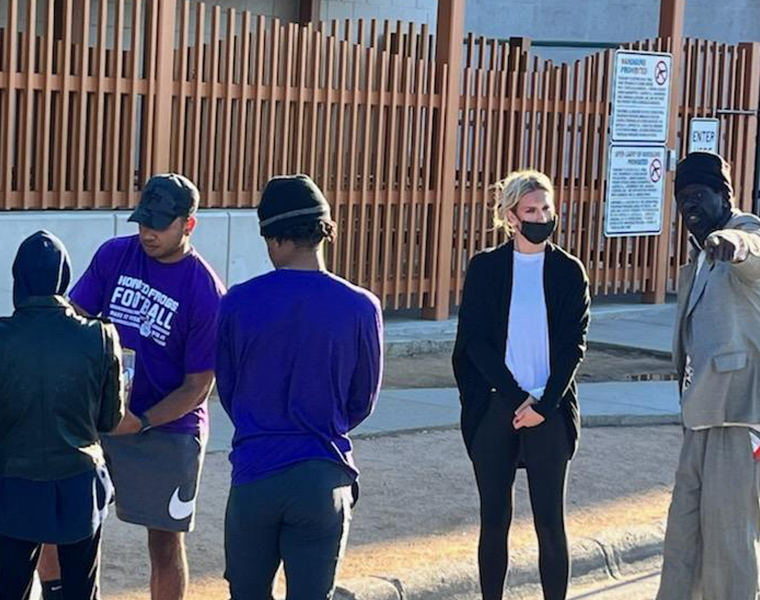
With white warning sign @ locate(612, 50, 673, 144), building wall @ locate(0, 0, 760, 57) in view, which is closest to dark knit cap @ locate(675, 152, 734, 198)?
white warning sign @ locate(612, 50, 673, 144)

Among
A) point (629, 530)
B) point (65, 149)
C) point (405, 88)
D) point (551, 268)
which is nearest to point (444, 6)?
point (405, 88)

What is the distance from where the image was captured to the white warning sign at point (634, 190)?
15484mm

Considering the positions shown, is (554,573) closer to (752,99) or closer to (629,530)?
(629,530)

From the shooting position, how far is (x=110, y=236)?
10.7m

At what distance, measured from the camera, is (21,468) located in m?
4.63

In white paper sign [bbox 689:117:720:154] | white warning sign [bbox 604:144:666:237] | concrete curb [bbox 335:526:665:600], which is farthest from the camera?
white paper sign [bbox 689:117:720:154]

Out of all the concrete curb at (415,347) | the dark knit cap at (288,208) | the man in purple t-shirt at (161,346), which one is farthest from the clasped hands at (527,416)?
the concrete curb at (415,347)

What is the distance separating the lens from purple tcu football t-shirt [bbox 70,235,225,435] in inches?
210

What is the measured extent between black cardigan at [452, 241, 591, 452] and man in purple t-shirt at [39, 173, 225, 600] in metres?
1.14

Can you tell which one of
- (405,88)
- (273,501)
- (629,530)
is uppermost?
(405,88)

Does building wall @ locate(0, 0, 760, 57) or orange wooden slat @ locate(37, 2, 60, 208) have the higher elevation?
building wall @ locate(0, 0, 760, 57)

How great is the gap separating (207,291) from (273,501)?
1.17 meters

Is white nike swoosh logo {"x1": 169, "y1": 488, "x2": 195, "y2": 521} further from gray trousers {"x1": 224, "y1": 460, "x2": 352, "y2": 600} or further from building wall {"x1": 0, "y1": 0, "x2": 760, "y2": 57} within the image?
building wall {"x1": 0, "y1": 0, "x2": 760, "y2": 57}

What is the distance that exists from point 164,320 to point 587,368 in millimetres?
8253
